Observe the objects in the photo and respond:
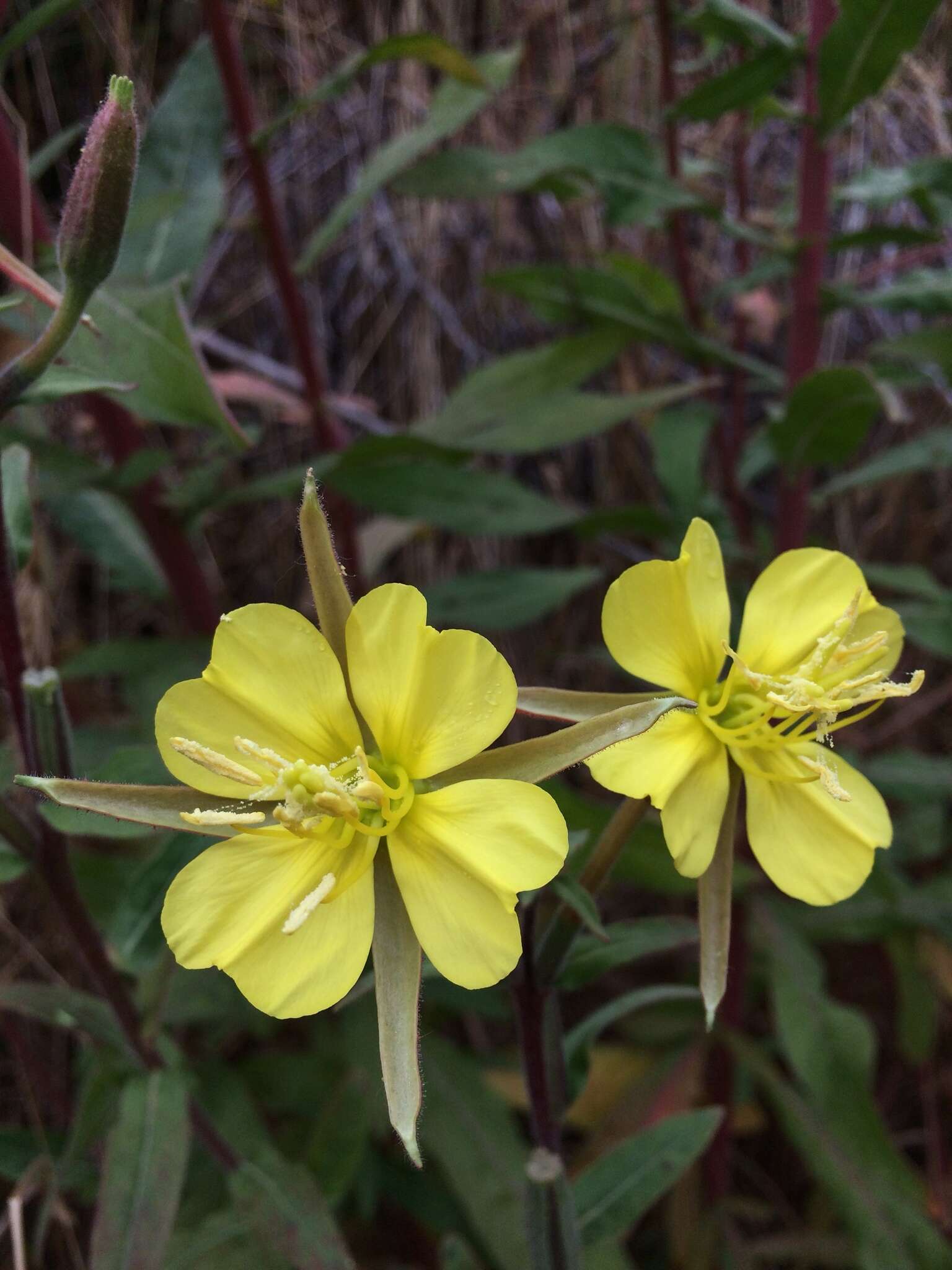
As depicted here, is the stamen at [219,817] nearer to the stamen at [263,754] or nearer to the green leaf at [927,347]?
the stamen at [263,754]

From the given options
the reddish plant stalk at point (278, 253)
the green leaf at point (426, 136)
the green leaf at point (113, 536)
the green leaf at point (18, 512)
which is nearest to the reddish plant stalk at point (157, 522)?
the green leaf at point (113, 536)

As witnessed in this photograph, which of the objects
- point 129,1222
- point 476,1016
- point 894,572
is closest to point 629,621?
point 129,1222

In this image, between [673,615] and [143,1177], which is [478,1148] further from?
[673,615]

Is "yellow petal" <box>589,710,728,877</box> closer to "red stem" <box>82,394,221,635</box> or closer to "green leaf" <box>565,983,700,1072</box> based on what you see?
"green leaf" <box>565,983,700,1072</box>

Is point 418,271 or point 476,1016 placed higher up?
point 418,271

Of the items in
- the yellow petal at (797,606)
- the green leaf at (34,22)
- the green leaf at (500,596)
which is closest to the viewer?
the yellow petal at (797,606)

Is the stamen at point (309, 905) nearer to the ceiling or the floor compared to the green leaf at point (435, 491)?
nearer to the ceiling

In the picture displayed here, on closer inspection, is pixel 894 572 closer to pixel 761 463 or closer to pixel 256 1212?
→ pixel 761 463

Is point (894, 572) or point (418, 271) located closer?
point (894, 572)

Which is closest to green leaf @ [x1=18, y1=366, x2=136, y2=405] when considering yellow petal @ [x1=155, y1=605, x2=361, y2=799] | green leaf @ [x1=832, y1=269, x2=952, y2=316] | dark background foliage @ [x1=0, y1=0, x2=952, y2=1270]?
dark background foliage @ [x1=0, y1=0, x2=952, y2=1270]
